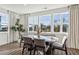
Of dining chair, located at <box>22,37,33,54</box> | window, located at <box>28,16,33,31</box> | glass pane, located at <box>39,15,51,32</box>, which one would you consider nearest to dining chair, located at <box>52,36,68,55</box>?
glass pane, located at <box>39,15,51,32</box>

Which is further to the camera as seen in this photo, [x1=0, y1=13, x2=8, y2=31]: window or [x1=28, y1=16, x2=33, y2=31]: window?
[x1=28, y1=16, x2=33, y2=31]: window

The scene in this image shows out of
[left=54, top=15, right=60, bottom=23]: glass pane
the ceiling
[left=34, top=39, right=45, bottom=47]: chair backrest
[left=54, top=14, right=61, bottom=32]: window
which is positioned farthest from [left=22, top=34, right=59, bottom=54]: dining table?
the ceiling

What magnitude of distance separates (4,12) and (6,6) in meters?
0.14

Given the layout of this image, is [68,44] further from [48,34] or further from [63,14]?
[63,14]

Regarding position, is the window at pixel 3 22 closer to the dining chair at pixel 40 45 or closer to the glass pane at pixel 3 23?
the glass pane at pixel 3 23

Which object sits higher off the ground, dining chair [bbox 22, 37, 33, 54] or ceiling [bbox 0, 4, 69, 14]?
ceiling [bbox 0, 4, 69, 14]

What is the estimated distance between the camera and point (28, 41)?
238 cm

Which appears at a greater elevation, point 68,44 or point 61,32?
point 61,32

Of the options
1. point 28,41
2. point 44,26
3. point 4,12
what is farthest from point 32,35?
point 4,12

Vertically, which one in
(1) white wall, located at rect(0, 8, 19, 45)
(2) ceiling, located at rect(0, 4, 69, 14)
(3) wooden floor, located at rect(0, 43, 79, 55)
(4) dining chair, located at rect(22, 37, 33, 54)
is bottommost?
(3) wooden floor, located at rect(0, 43, 79, 55)

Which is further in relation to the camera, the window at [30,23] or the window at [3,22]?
the window at [30,23]

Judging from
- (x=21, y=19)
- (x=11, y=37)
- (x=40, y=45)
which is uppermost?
(x=21, y=19)

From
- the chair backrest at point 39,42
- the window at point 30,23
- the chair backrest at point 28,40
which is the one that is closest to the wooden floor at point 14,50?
the chair backrest at point 28,40

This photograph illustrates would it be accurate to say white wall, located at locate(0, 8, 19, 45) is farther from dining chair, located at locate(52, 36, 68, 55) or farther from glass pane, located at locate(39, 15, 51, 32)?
dining chair, located at locate(52, 36, 68, 55)
